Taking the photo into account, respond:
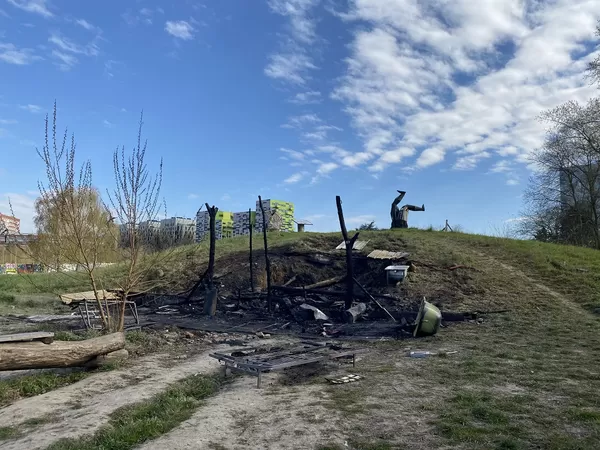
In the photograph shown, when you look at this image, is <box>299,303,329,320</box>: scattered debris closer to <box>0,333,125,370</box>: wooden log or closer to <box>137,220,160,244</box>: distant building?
<box>137,220,160,244</box>: distant building

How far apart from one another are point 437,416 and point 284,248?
15.9 metres

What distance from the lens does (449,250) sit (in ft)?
63.6

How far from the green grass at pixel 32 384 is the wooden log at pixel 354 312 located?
6831mm

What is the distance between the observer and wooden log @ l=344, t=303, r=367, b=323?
12.5 metres

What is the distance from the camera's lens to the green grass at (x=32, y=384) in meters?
6.40

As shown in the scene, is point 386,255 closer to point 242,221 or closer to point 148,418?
point 148,418

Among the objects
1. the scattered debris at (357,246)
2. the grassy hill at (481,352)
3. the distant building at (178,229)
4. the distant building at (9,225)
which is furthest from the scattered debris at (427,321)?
the scattered debris at (357,246)

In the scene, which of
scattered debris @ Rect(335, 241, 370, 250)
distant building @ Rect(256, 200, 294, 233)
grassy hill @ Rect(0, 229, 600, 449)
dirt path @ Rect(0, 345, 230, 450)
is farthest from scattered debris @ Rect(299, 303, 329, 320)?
distant building @ Rect(256, 200, 294, 233)

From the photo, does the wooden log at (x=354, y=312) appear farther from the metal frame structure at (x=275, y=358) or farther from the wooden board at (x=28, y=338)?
the wooden board at (x=28, y=338)

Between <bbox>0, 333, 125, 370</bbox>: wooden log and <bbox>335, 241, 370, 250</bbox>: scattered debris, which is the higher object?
<bbox>335, 241, 370, 250</bbox>: scattered debris

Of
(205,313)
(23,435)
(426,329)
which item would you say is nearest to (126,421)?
(23,435)

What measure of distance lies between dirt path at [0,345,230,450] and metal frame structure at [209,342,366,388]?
58 cm

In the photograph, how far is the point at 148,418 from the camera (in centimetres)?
515

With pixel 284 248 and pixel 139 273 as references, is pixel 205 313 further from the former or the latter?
pixel 284 248
